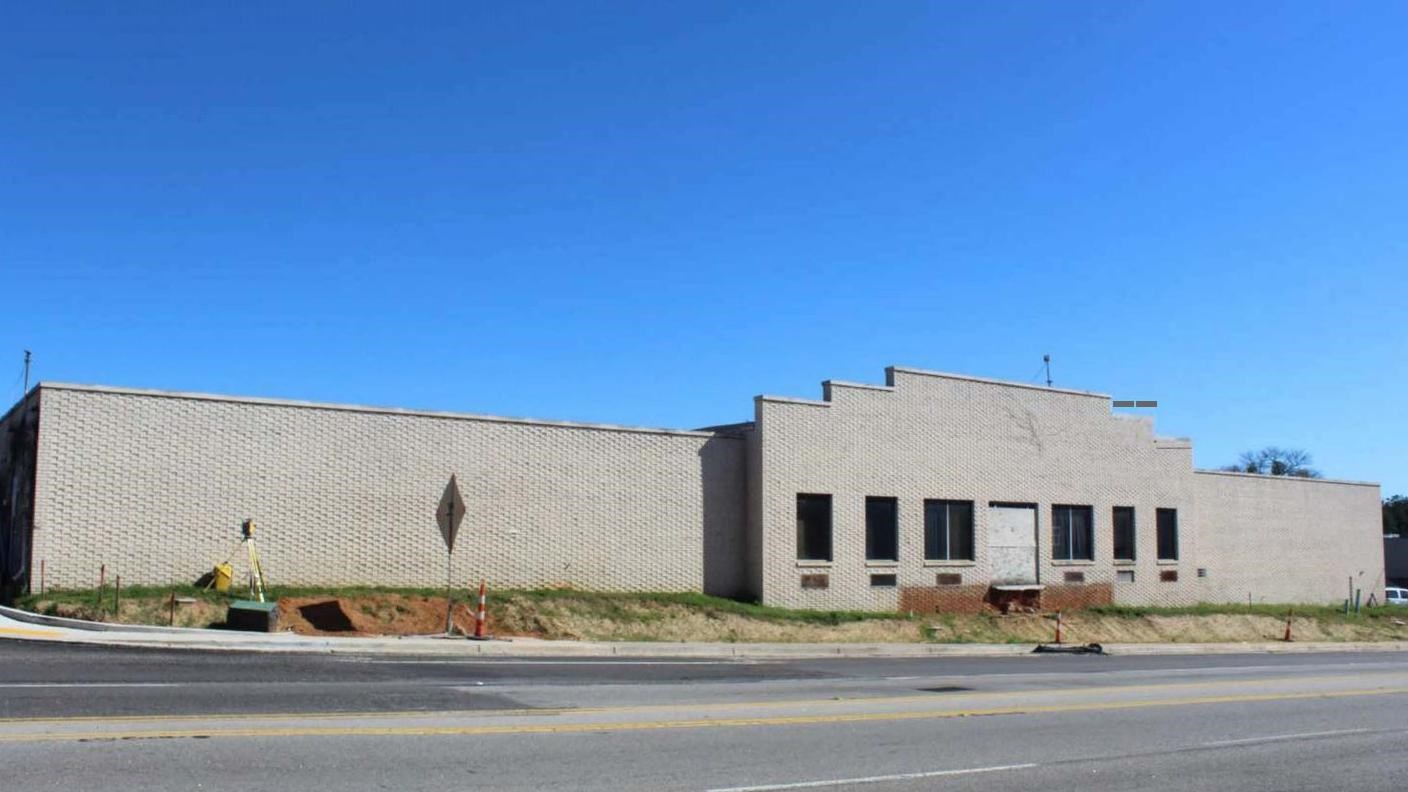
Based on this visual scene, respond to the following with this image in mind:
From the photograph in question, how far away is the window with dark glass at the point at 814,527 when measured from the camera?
3116 cm

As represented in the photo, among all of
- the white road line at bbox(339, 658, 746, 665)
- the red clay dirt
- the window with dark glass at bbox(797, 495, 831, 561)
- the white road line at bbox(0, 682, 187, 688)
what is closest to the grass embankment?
the red clay dirt

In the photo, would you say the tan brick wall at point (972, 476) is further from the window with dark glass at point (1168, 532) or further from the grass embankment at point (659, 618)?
the grass embankment at point (659, 618)

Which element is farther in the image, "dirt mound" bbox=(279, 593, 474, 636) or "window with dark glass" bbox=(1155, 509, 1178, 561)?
"window with dark glass" bbox=(1155, 509, 1178, 561)

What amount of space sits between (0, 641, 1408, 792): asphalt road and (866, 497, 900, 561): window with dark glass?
12.8 metres

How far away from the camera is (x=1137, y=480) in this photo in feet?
127

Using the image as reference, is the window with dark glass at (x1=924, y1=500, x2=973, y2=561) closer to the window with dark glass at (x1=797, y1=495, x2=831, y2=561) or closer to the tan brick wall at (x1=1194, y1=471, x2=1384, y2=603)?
the window with dark glass at (x1=797, y1=495, x2=831, y2=561)

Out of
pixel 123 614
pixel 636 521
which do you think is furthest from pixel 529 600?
pixel 123 614

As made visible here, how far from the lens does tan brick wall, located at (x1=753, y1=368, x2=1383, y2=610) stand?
30.9m

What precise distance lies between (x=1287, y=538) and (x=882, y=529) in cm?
1883

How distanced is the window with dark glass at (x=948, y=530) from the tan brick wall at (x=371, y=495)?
18.2 feet

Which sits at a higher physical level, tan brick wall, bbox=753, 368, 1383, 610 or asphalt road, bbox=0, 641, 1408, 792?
tan brick wall, bbox=753, 368, 1383, 610

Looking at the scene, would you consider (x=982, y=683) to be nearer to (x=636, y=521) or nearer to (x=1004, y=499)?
(x=636, y=521)

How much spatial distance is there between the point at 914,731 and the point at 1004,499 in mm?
22955

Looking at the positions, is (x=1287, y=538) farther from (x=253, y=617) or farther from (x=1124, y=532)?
(x=253, y=617)
